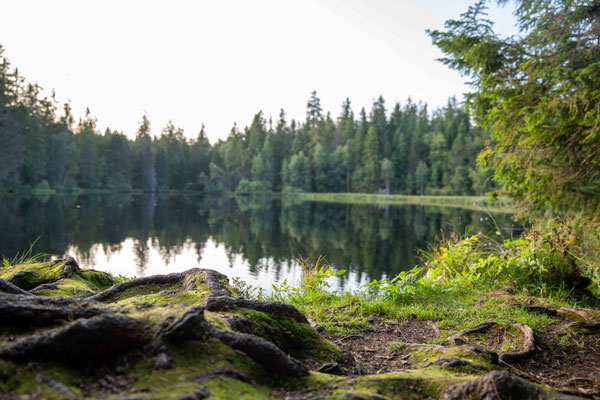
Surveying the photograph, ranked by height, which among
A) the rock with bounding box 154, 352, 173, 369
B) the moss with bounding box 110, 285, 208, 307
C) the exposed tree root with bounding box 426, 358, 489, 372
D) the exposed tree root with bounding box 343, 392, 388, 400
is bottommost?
the exposed tree root with bounding box 426, 358, 489, 372

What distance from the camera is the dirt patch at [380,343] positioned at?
9.61 feet

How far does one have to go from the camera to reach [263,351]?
2.15 metres

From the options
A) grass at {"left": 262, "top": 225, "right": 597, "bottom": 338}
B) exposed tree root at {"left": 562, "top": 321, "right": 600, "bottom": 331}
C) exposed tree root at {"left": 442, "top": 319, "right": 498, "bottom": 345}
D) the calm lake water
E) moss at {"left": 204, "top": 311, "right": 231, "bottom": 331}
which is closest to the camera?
moss at {"left": 204, "top": 311, "right": 231, "bottom": 331}

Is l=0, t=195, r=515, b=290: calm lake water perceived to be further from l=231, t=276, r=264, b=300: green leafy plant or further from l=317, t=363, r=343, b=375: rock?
l=317, t=363, r=343, b=375: rock

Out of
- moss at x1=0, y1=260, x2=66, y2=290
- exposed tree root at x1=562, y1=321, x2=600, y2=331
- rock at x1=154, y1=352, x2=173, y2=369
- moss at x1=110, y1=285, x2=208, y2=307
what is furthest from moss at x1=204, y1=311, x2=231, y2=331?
exposed tree root at x1=562, y1=321, x2=600, y2=331

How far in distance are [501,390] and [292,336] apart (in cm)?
144

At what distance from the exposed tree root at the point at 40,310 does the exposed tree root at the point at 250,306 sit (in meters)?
0.83

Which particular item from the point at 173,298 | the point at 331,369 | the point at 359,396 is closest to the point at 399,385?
the point at 359,396

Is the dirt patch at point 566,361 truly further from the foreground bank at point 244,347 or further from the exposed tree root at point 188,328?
the exposed tree root at point 188,328

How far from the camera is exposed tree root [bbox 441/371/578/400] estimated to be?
193cm

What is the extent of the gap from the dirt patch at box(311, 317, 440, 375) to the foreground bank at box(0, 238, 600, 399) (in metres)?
0.02

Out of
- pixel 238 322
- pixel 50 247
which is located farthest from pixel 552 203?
pixel 50 247

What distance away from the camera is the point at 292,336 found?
9.39 feet

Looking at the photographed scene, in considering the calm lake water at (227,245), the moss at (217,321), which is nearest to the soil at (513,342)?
the moss at (217,321)
